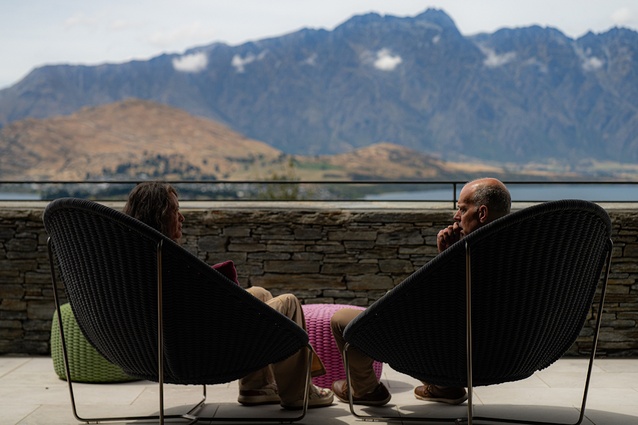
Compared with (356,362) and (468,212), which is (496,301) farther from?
(356,362)

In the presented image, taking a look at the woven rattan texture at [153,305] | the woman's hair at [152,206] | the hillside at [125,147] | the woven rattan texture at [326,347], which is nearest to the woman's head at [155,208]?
the woman's hair at [152,206]

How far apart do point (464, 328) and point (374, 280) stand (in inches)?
82.1

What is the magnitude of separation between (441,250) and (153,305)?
0.96 m

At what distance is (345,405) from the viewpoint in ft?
10.3

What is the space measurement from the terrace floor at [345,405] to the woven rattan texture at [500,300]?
1.72 ft

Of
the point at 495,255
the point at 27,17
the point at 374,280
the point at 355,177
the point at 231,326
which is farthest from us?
the point at 27,17

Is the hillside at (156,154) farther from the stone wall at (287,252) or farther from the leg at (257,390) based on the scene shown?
the leg at (257,390)

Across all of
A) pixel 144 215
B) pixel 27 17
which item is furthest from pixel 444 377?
pixel 27 17

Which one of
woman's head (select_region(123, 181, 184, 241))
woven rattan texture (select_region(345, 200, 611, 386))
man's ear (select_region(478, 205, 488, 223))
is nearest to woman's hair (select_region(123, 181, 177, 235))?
woman's head (select_region(123, 181, 184, 241))

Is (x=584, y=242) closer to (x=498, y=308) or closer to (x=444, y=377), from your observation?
(x=498, y=308)

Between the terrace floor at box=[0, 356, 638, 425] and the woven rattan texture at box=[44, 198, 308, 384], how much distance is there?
55 centimetres

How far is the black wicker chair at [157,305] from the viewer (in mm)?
2297

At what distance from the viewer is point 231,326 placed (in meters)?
2.41

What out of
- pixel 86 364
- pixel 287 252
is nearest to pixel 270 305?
pixel 86 364
